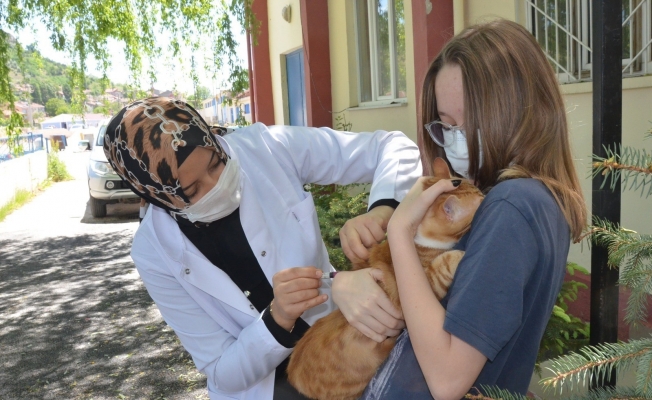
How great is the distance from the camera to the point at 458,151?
168 centimetres

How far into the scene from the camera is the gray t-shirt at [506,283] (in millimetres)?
1226

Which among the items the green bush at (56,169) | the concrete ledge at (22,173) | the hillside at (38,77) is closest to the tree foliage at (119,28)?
the hillside at (38,77)

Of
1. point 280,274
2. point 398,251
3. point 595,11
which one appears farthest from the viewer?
point 280,274

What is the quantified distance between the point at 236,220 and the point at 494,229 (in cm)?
133

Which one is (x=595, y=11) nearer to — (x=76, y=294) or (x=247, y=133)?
(x=247, y=133)

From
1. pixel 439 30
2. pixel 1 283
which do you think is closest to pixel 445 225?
pixel 439 30

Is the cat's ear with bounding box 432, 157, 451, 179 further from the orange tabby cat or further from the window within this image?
the window

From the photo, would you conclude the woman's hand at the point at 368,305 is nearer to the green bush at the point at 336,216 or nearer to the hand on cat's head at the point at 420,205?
the hand on cat's head at the point at 420,205

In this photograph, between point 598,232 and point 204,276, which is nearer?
point 598,232

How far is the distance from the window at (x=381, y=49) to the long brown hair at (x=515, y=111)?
6217 mm

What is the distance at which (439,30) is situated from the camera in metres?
5.71

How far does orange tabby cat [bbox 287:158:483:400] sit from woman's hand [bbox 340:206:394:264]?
3cm

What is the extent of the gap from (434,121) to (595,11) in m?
0.59

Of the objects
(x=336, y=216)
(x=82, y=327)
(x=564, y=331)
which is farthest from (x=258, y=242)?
(x=82, y=327)
